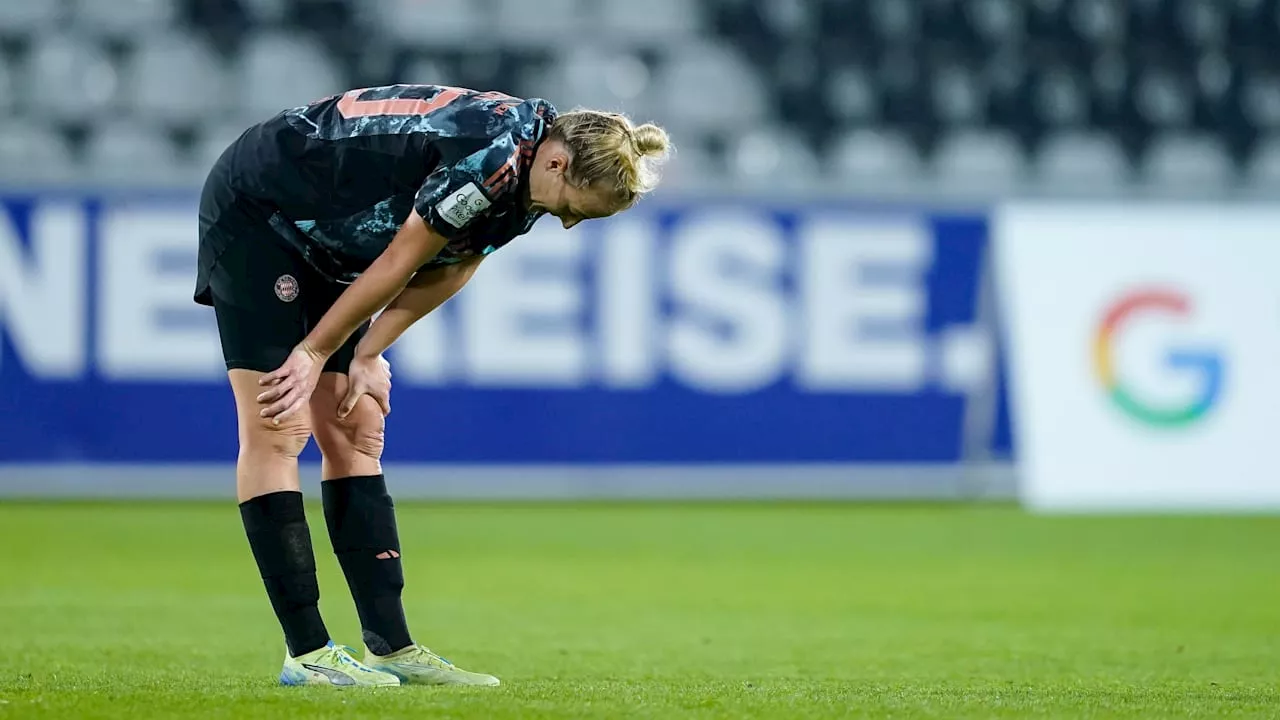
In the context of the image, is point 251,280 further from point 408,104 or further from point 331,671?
point 331,671

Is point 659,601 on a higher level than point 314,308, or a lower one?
lower

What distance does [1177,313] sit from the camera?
10469mm

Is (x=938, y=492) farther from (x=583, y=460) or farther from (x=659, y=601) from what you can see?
(x=659, y=601)

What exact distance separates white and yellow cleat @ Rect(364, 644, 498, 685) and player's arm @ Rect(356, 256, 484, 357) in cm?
69

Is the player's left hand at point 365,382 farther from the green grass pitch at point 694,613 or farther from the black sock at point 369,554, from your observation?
the green grass pitch at point 694,613

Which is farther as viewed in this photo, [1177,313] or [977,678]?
[1177,313]

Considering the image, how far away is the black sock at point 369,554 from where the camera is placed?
4133mm

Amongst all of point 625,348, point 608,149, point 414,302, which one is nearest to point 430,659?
point 414,302

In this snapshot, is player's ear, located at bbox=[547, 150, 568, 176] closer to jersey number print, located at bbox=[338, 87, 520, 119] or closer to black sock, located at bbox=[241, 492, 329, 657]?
jersey number print, located at bbox=[338, 87, 520, 119]

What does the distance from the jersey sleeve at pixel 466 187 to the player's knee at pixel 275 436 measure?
0.58 metres

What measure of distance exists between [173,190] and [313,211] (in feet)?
21.9

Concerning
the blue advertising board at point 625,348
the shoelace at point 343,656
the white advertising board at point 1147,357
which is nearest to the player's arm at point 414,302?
the shoelace at point 343,656

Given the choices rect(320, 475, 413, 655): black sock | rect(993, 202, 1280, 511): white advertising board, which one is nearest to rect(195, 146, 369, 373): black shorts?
rect(320, 475, 413, 655): black sock

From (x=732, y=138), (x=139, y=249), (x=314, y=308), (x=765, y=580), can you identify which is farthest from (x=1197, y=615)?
(x=732, y=138)
